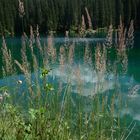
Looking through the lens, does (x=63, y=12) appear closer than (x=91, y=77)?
No

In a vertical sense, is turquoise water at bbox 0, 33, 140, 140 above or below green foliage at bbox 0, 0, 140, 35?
above

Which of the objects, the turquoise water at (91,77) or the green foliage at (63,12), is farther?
the green foliage at (63,12)

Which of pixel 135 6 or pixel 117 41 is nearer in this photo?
pixel 117 41

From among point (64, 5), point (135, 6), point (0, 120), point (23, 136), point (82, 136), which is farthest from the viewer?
point (64, 5)

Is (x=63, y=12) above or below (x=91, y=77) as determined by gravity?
Result: below

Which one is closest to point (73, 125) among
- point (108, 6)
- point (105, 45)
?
point (105, 45)

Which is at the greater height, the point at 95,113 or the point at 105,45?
the point at 105,45

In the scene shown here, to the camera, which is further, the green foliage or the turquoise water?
the green foliage

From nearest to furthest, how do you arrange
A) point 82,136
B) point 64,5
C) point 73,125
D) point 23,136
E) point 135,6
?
point 23,136
point 82,136
point 73,125
point 135,6
point 64,5

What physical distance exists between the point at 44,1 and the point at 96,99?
10629 centimetres

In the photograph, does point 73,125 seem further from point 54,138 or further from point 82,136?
point 54,138

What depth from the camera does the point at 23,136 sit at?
14.7 ft

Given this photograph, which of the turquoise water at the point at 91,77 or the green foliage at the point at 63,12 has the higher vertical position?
the turquoise water at the point at 91,77

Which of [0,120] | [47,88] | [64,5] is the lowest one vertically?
[64,5]
